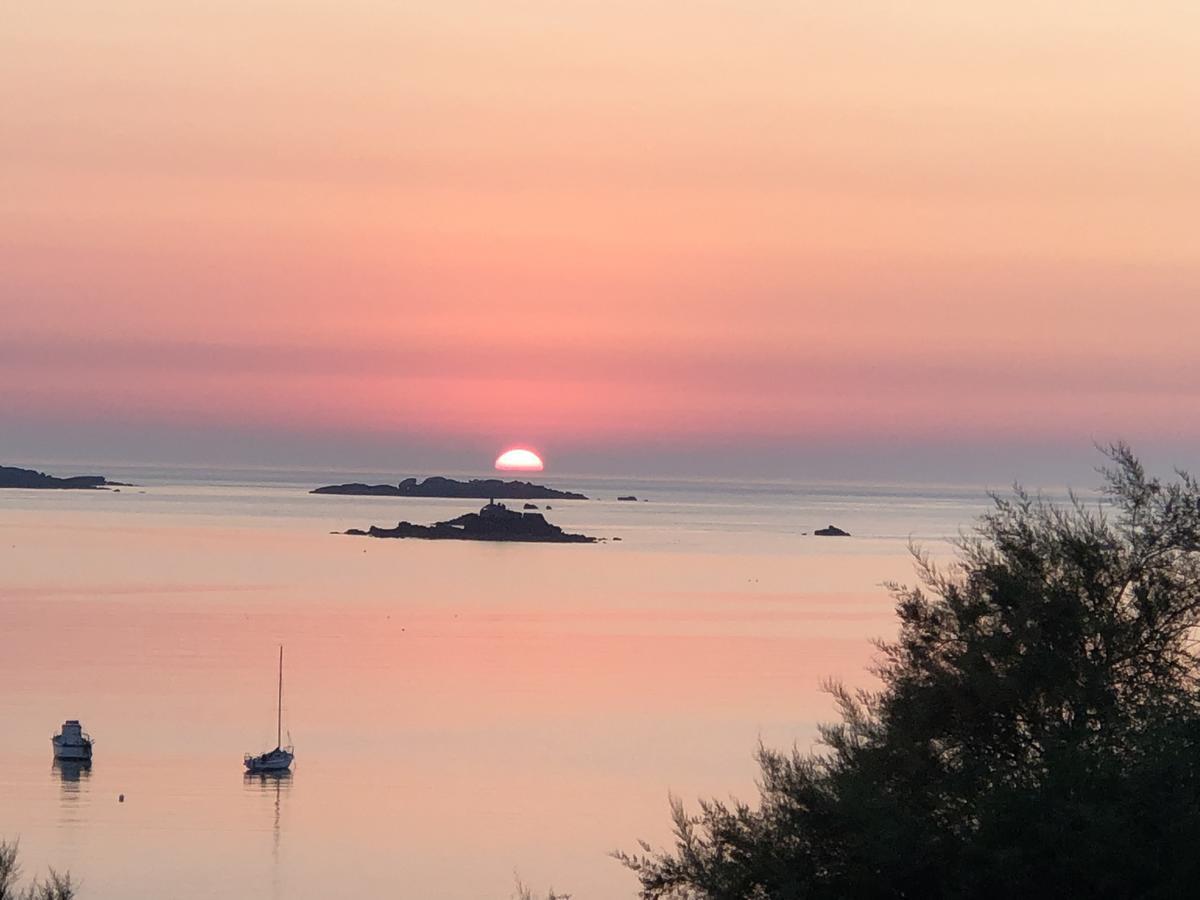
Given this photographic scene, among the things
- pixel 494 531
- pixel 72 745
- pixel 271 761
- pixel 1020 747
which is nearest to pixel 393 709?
pixel 271 761

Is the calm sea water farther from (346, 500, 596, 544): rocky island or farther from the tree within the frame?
(346, 500, 596, 544): rocky island

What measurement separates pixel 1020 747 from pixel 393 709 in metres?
41.2

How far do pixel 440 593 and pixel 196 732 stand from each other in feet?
166

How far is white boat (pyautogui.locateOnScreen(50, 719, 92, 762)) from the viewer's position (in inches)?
1746

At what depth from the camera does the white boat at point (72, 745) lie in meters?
44.3

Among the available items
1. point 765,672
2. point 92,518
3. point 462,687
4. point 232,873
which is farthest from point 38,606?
point 92,518

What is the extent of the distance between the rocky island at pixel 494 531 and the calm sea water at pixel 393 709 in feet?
109

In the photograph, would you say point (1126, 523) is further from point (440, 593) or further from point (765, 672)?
point (440, 593)

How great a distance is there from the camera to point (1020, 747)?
1593 centimetres

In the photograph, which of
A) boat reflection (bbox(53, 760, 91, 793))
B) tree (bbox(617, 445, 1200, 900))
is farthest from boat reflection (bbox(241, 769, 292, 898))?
tree (bbox(617, 445, 1200, 900))

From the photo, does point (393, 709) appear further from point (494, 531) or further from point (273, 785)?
point (494, 531)

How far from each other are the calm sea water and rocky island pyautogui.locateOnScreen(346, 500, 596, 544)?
109ft

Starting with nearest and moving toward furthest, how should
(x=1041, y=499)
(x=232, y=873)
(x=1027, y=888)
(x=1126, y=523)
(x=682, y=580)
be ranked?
1. (x=1027, y=888)
2. (x=1126, y=523)
3. (x=1041, y=499)
4. (x=232, y=873)
5. (x=682, y=580)

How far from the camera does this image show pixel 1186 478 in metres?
18.6
